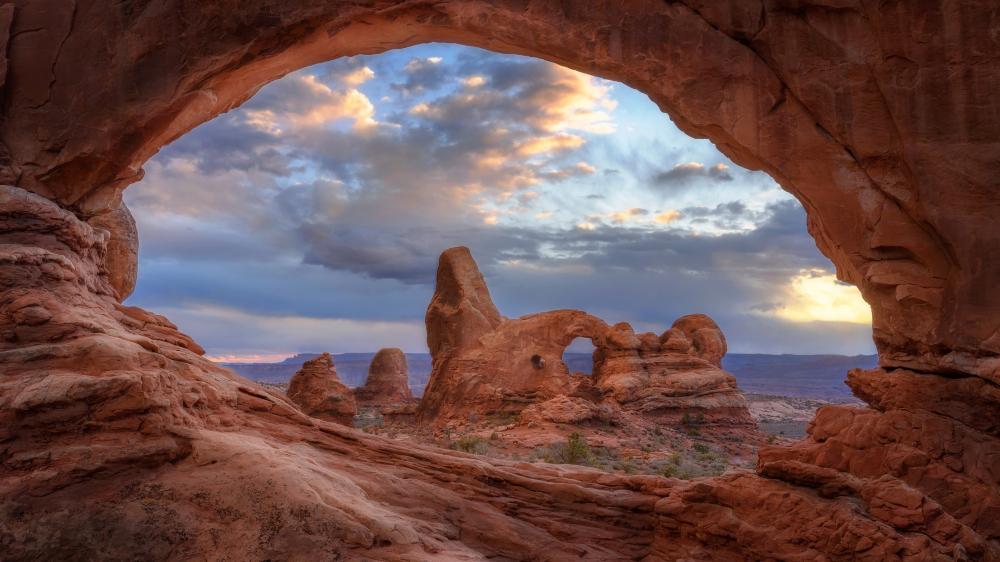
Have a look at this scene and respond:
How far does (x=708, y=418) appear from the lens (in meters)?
28.3

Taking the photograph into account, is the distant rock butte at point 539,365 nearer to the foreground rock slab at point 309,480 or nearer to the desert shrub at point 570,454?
the desert shrub at point 570,454

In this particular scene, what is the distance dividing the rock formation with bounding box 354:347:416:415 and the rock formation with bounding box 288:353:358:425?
17.0 meters

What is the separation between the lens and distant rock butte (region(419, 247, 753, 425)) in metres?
28.1

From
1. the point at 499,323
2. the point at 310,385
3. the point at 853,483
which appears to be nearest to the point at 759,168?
the point at 853,483

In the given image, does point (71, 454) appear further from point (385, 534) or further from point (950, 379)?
point (950, 379)

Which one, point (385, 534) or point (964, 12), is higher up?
point (964, 12)

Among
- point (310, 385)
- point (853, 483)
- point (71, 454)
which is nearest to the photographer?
point (71, 454)

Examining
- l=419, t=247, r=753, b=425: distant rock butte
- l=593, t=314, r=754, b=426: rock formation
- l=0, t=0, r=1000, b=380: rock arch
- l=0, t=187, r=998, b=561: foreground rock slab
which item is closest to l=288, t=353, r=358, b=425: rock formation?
l=419, t=247, r=753, b=425: distant rock butte

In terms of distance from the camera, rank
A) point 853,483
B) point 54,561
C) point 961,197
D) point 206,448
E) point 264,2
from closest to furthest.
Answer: point 54,561
point 206,448
point 853,483
point 961,197
point 264,2

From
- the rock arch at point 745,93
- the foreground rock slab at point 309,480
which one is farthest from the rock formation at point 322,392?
the rock arch at point 745,93

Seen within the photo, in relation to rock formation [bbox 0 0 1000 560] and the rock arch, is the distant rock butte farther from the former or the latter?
the rock arch

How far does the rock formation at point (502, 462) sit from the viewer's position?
535 centimetres

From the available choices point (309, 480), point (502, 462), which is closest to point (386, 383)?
point (502, 462)

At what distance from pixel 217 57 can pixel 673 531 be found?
8598 mm
